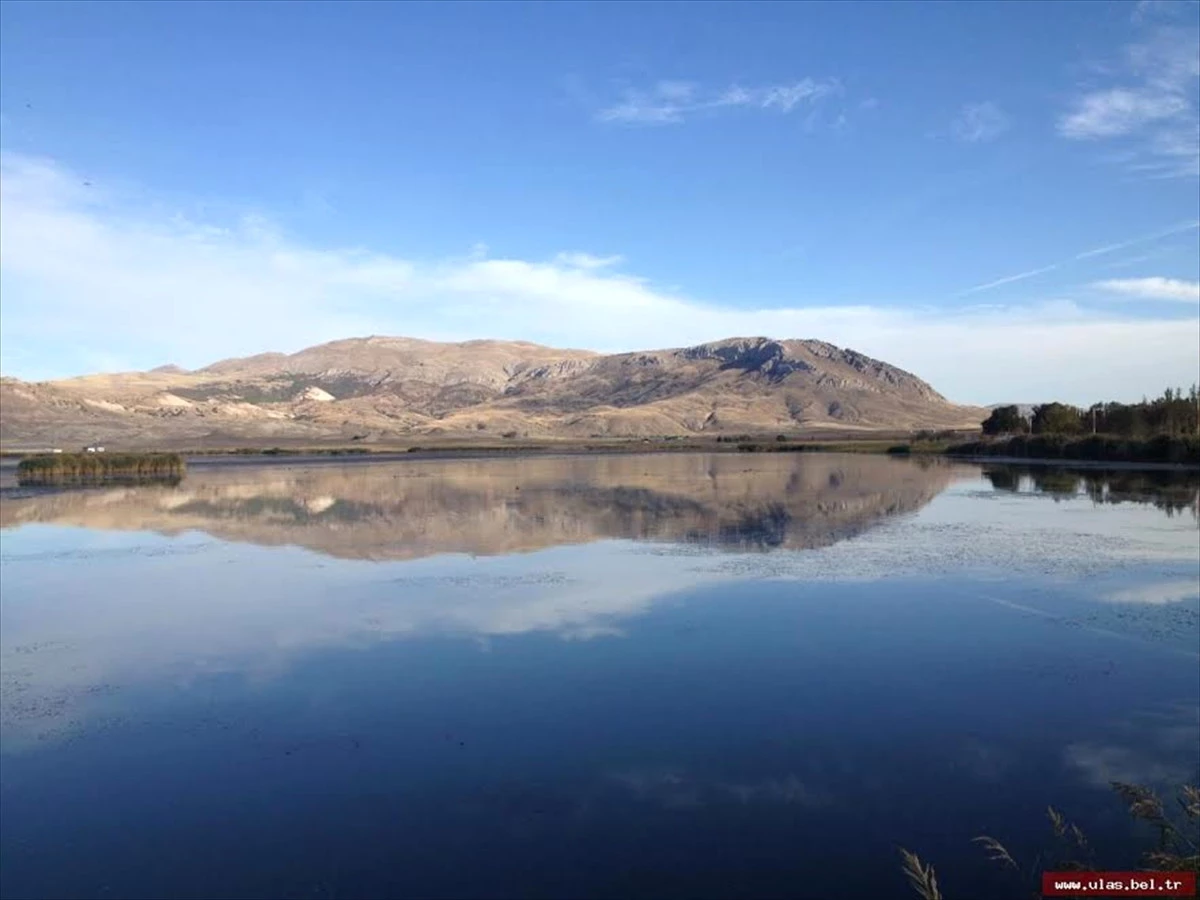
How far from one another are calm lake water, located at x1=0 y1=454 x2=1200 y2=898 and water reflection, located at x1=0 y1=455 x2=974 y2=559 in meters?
2.18

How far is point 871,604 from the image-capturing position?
618 inches

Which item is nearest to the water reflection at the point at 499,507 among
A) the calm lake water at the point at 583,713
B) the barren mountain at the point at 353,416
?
the calm lake water at the point at 583,713

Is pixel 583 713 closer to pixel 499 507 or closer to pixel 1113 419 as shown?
pixel 499 507

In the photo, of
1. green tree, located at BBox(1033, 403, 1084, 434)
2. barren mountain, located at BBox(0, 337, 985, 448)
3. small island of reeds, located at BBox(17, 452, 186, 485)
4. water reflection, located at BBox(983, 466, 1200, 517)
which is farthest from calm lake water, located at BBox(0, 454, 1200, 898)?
barren mountain, located at BBox(0, 337, 985, 448)

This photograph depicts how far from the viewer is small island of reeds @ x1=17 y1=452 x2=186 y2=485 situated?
51.3 m

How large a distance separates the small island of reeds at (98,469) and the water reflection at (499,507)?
207 centimetres

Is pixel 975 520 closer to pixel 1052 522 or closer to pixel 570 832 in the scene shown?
pixel 1052 522

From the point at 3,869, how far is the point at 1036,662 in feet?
36.0

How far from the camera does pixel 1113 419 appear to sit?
219 feet

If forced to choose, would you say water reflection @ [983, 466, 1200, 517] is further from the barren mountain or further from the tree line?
the barren mountain

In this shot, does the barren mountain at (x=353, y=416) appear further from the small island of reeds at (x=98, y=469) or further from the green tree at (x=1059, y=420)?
the green tree at (x=1059, y=420)

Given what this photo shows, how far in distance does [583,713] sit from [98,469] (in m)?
53.4

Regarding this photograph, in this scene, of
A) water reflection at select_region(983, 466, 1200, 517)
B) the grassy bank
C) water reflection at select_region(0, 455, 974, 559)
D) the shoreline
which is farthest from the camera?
the grassy bank

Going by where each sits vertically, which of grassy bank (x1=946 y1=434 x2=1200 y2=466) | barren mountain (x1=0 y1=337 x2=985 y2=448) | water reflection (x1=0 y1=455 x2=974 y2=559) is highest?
barren mountain (x1=0 y1=337 x2=985 y2=448)
